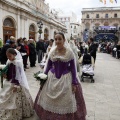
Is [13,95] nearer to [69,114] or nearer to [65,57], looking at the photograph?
[69,114]

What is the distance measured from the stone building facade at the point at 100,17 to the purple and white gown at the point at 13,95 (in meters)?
57.1

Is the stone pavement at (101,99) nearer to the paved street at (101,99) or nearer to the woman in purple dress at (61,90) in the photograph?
the paved street at (101,99)

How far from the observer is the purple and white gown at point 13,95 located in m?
3.52

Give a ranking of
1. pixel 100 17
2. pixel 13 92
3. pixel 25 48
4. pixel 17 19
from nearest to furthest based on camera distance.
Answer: pixel 13 92, pixel 25 48, pixel 17 19, pixel 100 17

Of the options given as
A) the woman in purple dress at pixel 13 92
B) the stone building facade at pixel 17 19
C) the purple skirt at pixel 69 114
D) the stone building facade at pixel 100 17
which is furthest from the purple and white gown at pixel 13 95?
the stone building facade at pixel 100 17

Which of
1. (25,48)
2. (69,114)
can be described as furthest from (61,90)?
(25,48)

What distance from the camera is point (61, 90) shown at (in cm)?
330

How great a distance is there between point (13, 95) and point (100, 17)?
60.1 meters

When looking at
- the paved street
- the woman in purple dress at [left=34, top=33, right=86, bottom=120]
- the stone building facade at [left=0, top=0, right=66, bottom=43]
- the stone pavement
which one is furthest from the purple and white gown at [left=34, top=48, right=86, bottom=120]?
the stone building facade at [left=0, top=0, right=66, bottom=43]

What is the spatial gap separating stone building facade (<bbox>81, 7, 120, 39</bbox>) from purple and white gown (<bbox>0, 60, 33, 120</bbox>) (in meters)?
57.1

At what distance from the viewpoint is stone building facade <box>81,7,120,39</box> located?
5973cm

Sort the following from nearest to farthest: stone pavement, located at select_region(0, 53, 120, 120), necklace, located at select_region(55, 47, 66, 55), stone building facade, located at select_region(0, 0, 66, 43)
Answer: necklace, located at select_region(55, 47, 66, 55) < stone pavement, located at select_region(0, 53, 120, 120) < stone building facade, located at select_region(0, 0, 66, 43)

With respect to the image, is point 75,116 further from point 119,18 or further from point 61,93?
point 119,18

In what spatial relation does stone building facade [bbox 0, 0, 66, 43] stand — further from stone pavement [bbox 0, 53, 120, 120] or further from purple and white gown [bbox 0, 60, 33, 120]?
purple and white gown [bbox 0, 60, 33, 120]
